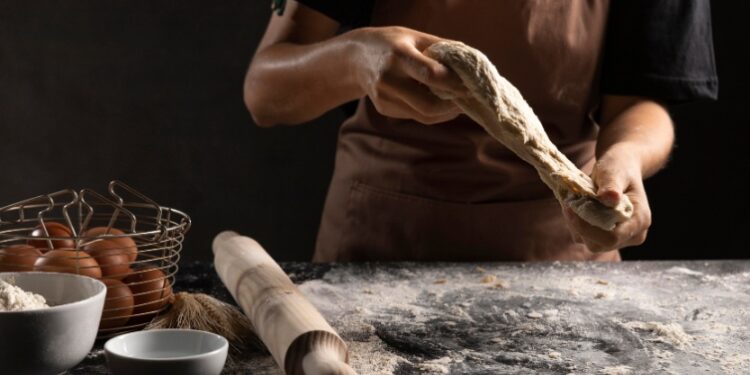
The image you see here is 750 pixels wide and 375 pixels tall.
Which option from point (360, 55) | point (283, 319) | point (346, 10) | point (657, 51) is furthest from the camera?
point (657, 51)

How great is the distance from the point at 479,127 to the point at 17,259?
2.67 feet

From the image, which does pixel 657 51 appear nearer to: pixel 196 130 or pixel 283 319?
pixel 283 319

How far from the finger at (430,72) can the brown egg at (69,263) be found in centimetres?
46

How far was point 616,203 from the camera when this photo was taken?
130 cm

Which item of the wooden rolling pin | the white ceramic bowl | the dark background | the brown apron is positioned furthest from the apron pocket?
the dark background

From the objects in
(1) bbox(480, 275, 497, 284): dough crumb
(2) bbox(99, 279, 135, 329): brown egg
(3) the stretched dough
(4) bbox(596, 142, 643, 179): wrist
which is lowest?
(1) bbox(480, 275, 497, 284): dough crumb

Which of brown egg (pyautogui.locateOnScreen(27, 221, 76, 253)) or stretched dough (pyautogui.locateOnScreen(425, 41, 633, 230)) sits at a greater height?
stretched dough (pyautogui.locateOnScreen(425, 41, 633, 230))

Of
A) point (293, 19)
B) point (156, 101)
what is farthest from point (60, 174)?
point (293, 19)

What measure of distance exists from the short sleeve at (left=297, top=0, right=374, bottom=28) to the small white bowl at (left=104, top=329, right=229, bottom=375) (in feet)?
2.40

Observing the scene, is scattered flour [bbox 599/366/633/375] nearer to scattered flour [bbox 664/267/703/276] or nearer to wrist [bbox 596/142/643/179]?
wrist [bbox 596/142/643/179]

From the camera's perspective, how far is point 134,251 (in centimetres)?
129

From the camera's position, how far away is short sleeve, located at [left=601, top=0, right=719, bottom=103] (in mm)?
1784

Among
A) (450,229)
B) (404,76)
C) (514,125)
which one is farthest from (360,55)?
(450,229)

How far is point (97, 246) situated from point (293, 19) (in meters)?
0.60
